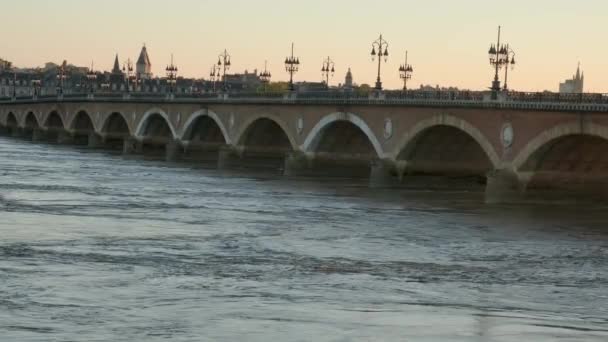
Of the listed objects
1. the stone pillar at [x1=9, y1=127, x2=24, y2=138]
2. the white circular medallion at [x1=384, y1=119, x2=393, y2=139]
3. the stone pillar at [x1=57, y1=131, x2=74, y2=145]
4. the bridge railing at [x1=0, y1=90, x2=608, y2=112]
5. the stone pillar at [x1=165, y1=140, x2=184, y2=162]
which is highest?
the bridge railing at [x1=0, y1=90, x2=608, y2=112]

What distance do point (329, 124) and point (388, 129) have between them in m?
7.95

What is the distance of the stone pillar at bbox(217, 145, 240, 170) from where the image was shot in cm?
7988

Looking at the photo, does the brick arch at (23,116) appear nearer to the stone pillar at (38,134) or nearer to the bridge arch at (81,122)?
the stone pillar at (38,134)

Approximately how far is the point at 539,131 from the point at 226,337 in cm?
2866

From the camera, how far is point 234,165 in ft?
261

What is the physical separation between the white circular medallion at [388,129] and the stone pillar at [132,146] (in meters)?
39.5

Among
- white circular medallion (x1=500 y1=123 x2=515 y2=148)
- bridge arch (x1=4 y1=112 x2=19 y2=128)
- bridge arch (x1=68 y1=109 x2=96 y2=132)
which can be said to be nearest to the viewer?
white circular medallion (x1=500 y1=123 x2=515 y2=148)

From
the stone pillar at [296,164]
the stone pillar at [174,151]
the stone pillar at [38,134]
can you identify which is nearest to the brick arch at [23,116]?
the stone pillar at [38,134]

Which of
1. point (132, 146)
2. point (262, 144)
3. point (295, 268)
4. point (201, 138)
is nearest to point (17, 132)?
point (132, 146)

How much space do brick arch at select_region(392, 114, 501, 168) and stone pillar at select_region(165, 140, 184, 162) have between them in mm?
31271

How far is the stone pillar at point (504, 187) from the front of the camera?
1996 inches

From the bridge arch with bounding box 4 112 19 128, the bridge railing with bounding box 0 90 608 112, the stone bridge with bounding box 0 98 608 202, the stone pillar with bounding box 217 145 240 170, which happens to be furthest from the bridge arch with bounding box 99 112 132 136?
the bridge arch with bounding box 4 112 19 128

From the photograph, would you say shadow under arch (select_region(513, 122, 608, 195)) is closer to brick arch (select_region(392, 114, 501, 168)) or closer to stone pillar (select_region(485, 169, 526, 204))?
stone pillar (select_region(485, 169, 526, 204))

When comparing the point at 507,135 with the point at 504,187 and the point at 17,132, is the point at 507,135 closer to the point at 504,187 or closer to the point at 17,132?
the point at 504,187
